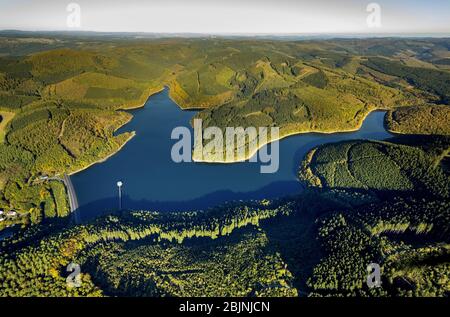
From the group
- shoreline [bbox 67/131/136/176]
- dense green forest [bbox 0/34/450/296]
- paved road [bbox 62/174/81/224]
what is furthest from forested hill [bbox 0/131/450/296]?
shoreline [bbox 67/131/136/176]

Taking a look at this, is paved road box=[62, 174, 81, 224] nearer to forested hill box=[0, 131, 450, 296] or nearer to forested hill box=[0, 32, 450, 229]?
forested hill box=[0, 32, 450, 229]

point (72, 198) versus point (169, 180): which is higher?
point (169, 180)

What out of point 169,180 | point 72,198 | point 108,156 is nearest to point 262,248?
point 169,180

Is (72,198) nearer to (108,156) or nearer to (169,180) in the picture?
(169,180)

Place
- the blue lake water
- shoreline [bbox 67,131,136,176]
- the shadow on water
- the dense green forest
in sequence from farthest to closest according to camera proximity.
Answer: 1. shoreline [bbox 67,131,136,176]
2. the blue lake water
3. the shadow on water
4. the dense green forest

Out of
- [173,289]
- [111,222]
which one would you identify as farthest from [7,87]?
[173,289]

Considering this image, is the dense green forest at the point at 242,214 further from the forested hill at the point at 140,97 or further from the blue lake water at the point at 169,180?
the blue lake water at the point at 169,180
